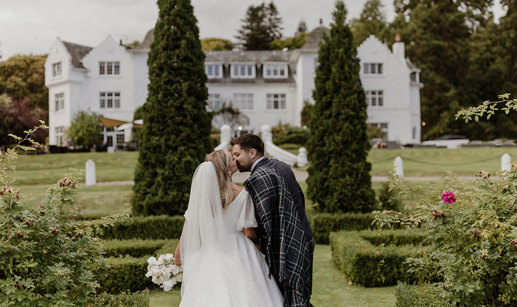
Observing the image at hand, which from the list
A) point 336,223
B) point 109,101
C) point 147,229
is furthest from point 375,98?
point 147,229

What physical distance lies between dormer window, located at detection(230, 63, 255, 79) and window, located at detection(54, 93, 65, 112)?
49.3ft

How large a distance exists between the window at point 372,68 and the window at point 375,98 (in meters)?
1.72

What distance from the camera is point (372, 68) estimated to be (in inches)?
1628

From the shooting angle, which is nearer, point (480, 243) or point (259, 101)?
point (480, 243)

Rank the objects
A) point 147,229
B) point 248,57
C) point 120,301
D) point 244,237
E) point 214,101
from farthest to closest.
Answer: point 248,57 → point 214,101 → point 147,229 → point 120,301 → point 244,237

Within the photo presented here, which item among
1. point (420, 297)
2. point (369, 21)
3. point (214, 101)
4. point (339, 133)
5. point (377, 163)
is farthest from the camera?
point (369, 21)

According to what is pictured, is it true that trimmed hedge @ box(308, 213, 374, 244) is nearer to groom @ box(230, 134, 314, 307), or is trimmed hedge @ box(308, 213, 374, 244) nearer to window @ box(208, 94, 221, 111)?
groom @ box(230, 134, 314, 307)

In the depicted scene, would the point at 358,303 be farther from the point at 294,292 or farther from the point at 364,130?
the point at 364,130

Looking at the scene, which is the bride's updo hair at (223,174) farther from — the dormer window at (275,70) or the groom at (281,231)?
the dormer window at (275,70)

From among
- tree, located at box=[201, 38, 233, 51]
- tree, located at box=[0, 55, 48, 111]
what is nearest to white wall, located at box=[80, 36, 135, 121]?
tree, located at box=[0, 55, 48, 111]

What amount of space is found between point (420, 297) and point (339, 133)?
24.2ft

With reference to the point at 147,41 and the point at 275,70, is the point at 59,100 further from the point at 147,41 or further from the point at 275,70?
the point at 275,70

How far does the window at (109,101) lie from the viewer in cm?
4147

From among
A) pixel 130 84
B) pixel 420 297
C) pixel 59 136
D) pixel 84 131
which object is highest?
pixel 130 84
